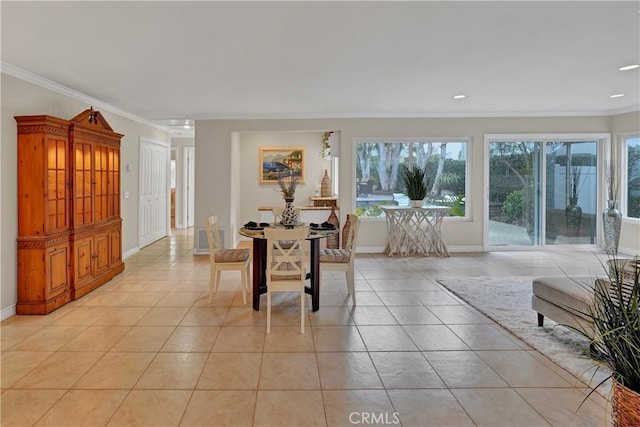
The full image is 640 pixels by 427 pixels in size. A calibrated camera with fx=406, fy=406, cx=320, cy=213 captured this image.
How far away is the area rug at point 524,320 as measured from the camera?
9.17ft

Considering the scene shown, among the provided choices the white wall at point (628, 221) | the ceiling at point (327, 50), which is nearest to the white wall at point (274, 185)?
the ceiling at point (327, 50)

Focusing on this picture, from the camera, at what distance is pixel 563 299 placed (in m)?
3.18

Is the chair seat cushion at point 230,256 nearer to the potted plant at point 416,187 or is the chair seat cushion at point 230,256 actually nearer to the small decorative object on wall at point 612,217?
the potted plant at point 416,187

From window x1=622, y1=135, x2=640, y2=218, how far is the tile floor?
4598mm

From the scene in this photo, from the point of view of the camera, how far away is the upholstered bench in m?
3.02

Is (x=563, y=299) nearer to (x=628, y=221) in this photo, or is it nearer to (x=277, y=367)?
(x=277, y=367)

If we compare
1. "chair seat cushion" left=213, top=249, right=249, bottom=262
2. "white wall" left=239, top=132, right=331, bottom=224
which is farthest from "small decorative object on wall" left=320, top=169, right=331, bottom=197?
"chair seat cushion" left=213, top=249, right=249, bottom=262

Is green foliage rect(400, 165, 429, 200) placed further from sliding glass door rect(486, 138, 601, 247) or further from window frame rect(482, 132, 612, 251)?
sliding glass door rect(486, 138, 601, 247)

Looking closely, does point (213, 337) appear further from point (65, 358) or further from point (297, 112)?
point (297, 112)

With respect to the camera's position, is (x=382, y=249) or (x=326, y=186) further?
(x=326, y=186)

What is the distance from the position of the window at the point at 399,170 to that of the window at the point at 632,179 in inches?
104

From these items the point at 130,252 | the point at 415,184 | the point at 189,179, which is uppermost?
the point at 189,179

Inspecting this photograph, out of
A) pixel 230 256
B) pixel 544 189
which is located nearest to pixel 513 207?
pixel 544 189

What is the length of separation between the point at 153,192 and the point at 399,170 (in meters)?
4.96
